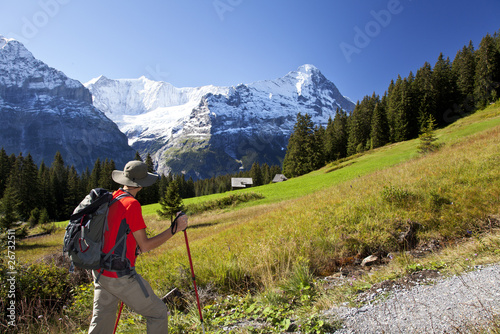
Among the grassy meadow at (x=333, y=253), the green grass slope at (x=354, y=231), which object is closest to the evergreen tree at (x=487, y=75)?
the grassy meadow at (x=333, y=253)

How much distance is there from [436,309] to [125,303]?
3953mm

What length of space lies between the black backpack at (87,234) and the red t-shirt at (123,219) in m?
0.11

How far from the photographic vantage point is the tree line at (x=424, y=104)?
2249 inches

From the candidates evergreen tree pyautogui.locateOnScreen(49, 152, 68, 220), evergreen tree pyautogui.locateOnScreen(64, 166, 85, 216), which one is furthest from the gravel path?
evergreen tree pyautogui.locateOnScreen(49, 152, 68, 220)

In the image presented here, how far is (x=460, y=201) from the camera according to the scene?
6363mm

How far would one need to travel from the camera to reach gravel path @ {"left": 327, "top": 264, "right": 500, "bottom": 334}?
99.9 inches

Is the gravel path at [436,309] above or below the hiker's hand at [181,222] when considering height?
below

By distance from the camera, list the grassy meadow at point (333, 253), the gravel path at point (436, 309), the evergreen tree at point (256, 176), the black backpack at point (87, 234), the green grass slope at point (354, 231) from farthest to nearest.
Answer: the evergreen tree at point (256, 176) < the green grass slope at point (354, 231) < the grassy meadow at point (333, 253) < the black backpack at point (87, 234) < the gravel path at point (436, 309)

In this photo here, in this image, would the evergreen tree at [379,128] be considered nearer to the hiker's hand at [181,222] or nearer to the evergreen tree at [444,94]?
the evergreen tree at [444,94]

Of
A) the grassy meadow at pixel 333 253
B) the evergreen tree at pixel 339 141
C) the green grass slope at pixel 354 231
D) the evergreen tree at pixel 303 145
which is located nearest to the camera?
the grassy meadow at pixel 333 253

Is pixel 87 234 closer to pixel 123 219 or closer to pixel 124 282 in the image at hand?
pixel 123 219

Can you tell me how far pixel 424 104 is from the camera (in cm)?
6006

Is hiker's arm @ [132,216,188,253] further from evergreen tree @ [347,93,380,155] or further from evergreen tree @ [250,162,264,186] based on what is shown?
evergreen tree @ [250,162,264,186]

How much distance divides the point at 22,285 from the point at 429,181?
12.4m
